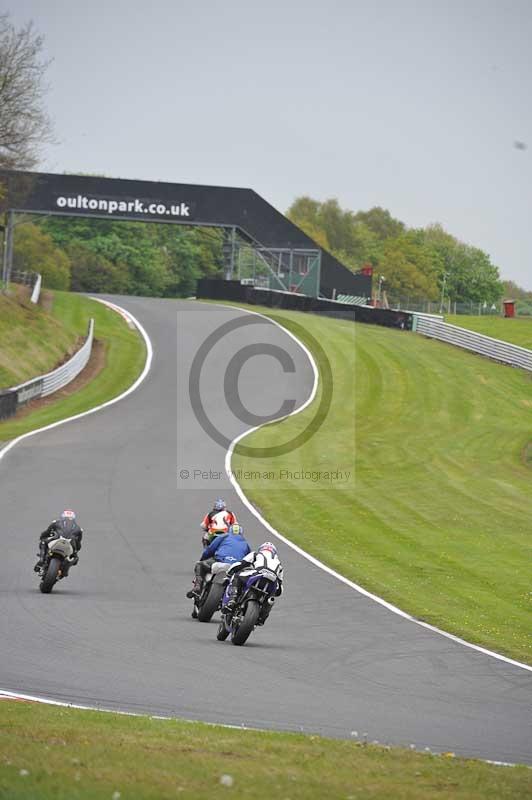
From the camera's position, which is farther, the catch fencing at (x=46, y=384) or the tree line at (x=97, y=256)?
the tree line at (x=97, y=256)

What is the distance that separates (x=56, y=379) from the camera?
4691 centimetres

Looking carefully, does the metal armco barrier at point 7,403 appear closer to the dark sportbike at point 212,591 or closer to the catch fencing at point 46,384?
the catch fencing at point 46,384

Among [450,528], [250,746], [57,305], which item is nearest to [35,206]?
[57,305]

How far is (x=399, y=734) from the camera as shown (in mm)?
10453

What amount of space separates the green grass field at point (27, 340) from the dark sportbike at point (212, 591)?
101 ft

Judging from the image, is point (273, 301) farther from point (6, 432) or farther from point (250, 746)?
point (250, 746)

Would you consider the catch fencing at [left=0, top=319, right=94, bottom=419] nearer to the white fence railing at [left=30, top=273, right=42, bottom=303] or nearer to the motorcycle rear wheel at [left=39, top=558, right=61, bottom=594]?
the white fence railing at [left=30, top=273, right=42, bottom=303]

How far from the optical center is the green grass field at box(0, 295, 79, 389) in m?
48.2

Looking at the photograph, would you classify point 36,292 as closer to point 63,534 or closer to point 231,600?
point 63,534

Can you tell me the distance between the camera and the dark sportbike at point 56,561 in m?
17.6

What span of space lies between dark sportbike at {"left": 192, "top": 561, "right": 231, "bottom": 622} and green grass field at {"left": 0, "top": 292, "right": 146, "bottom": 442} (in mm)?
20688

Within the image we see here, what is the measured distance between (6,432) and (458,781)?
1195 inches

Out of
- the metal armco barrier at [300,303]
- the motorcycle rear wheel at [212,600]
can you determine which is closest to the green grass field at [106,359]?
the metal armco barrier at [300,303]

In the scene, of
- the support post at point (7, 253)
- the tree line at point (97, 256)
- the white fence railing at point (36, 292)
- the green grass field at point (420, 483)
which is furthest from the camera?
the tree line at point (97, 256)
